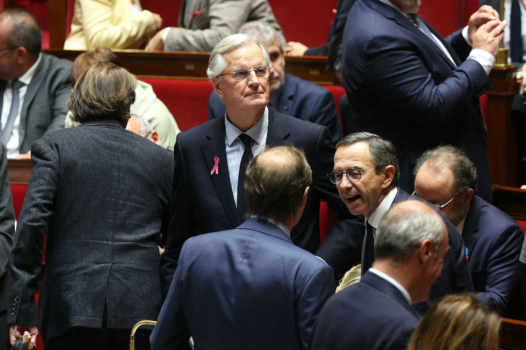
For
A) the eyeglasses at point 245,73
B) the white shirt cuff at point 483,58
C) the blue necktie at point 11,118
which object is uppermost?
the white shirt cuff at point 483,58

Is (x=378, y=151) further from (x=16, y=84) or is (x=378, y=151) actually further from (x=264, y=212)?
(x=16, y=84)

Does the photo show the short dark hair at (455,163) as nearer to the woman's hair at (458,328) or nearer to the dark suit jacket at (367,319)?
the dark suit jacket at (367,319)

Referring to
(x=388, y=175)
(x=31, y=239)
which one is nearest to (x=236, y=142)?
(x=388, y=175)

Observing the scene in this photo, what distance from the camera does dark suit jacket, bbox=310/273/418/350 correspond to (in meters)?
1.44

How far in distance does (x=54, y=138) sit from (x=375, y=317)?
51.8 inches

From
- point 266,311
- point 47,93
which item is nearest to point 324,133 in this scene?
point 266,311

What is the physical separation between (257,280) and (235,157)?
30.2 inches

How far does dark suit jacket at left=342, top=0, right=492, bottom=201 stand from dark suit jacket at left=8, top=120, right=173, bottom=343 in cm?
92

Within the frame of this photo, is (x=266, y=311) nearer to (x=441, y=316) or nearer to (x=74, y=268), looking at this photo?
(x=441, y=316)

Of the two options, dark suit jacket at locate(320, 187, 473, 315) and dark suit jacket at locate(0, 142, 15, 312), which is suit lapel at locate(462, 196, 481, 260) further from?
dark suit jacket at locate(0, 142, 15, 312)

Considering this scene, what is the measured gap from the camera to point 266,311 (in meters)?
1.75

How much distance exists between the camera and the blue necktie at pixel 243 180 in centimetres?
237

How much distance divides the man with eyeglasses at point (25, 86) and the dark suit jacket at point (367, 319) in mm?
2698

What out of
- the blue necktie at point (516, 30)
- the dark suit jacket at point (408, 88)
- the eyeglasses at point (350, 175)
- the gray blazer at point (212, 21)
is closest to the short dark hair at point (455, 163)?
the dark suit jacket at point (408, 88)
